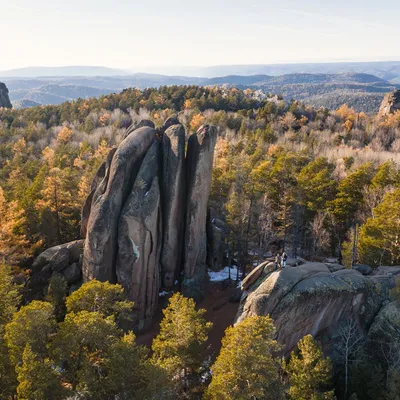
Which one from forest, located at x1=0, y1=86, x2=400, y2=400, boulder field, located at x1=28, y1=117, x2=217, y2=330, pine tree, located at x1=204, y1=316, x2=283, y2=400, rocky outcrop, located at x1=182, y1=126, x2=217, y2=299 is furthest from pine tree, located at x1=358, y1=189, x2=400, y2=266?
pine tree, located at x1=204, y1=316, x2=283, y2=400

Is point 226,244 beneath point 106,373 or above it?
beneath

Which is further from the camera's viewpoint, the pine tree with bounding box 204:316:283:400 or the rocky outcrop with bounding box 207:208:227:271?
the rocky outcrop with bounding box 207:208:227:271

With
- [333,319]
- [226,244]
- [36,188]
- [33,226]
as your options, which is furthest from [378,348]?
[36,188]

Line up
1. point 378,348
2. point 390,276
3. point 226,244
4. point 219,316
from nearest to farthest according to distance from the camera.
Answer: point 378,348 → point 390,276 → point 219,316 → point 226,244

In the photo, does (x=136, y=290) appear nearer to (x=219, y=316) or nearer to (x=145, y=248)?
(x=145, y=248)

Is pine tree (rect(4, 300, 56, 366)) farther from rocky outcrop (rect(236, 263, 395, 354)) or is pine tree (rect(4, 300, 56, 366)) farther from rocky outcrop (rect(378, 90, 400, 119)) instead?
rocky outcrop (rect(378, 90, 400, 119))

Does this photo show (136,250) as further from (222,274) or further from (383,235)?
(383,235)
